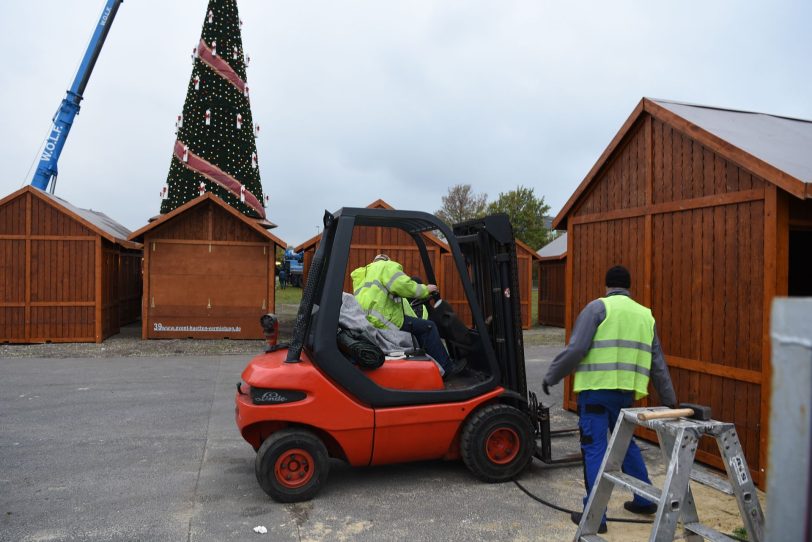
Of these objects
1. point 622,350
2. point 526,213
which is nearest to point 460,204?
point 526,213

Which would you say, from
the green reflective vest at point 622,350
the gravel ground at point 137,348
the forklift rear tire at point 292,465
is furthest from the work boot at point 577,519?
the gravel ground at point 137,348

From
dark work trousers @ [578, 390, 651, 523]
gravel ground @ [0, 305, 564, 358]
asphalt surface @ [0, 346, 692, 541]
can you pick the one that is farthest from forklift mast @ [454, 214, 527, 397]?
gravel ground @ [0, 305, 564, 358]

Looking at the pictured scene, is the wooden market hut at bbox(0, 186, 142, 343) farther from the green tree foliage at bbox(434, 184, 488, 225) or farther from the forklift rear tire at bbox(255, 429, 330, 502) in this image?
the green tree foliage at bbox(434, 184, 488, 225)

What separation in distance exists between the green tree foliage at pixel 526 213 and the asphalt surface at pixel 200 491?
1364 inches

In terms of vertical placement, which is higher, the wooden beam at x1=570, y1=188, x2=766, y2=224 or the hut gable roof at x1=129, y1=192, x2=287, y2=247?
the hut gable roof at x1=129, y1=192, x2=287, y2=247

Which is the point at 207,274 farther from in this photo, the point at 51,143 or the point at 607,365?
the point at 607,365

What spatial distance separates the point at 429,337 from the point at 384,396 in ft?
2.77

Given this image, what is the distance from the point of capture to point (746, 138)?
594cm

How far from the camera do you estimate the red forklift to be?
16.2ft

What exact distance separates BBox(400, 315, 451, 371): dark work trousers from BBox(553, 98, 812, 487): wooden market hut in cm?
260

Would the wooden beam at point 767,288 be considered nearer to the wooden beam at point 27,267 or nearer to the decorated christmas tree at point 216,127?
the wooden beam at point 27,267

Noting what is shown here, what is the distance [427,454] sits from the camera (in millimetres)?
5281

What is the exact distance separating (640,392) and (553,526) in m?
1.19

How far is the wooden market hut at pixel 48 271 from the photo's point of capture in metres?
14.7
